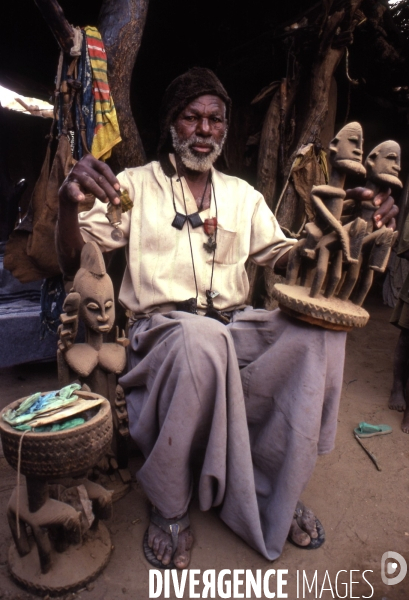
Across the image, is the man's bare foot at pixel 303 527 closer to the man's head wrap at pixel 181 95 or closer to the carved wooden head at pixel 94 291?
the carved wooden head at pixel 94 291

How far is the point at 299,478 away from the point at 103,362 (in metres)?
0.93

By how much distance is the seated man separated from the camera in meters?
1.67

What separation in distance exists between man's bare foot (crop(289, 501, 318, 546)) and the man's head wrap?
6.00ft

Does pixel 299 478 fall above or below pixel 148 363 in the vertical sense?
below

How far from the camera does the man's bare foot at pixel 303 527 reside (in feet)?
5.94

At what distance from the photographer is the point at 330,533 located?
192 cm

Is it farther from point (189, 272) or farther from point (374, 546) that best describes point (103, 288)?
point (374, 546)

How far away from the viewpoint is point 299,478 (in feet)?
5.63

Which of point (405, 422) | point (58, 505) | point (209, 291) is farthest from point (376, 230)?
point (405, 422)

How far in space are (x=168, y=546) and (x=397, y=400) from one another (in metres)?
2.30

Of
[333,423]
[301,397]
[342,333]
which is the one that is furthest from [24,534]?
[342,333]

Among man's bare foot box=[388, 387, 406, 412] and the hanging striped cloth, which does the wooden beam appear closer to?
the hanging striped cloth

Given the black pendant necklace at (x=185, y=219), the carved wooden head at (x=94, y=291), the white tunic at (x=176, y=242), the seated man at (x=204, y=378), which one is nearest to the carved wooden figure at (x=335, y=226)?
the seated man at (x=204, y=378)

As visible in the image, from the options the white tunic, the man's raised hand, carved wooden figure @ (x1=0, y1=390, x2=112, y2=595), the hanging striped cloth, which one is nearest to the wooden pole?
the hanging striped cloth
